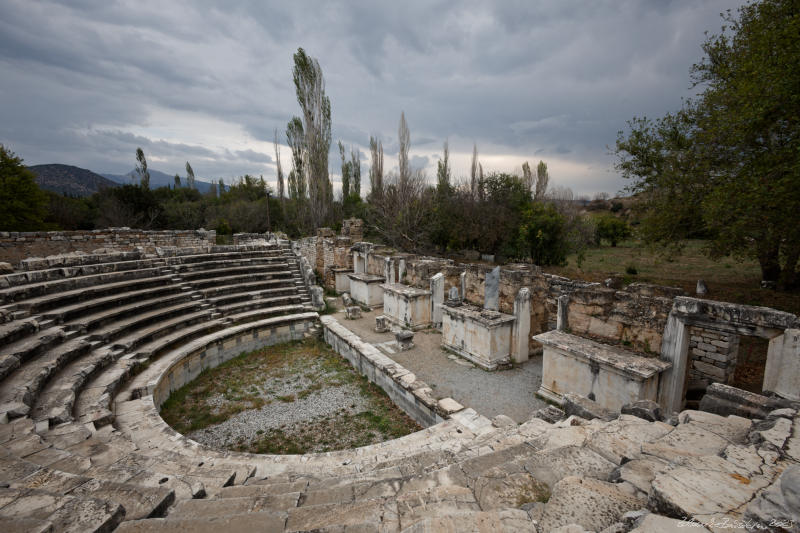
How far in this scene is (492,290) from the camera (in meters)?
8.13

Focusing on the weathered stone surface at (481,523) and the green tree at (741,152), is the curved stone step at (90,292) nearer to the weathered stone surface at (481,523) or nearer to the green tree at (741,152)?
the weathered stone surface at (481,523)

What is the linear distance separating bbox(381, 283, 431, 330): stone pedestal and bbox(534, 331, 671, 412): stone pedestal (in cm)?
430

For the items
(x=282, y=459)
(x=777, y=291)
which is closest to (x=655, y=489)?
(x=282, y=459)

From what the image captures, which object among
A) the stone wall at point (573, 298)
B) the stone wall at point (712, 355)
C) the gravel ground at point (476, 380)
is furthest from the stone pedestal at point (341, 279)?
the stone wall at point (712, 355)

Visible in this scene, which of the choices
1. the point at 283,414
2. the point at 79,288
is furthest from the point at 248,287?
the point at 283,414

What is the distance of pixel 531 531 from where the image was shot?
1.70m

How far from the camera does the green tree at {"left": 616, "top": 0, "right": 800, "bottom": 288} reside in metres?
6.45

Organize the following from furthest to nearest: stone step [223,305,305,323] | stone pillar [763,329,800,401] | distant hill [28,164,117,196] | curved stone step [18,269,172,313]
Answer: distant hill [28,164,117,196] → stone step [223,305,305,323] → curved stone step [18,269,172,313] → stone pillar [763,329,800,401]

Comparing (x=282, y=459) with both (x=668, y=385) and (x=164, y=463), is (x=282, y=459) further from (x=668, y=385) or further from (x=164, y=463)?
(x=668, y=385)

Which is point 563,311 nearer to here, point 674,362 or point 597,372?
point 597,372

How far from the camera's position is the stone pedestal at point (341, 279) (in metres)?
14.6

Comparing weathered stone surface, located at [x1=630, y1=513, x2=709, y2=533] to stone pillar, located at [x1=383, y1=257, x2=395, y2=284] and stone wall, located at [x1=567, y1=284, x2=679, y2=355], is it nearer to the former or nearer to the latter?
stone wall, located at [x1=567, y1=284, x2=679, y2=355]

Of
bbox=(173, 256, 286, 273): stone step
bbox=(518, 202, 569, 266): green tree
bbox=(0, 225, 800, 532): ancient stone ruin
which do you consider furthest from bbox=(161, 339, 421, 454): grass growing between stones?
bbox=(518, 202, 569, 266): green tree

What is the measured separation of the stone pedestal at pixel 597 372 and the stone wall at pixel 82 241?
1355 centimetres
